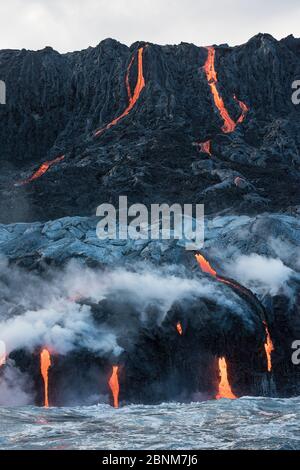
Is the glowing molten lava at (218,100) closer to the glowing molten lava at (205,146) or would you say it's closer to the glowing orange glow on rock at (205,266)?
the glowing molten lava at (205,146)

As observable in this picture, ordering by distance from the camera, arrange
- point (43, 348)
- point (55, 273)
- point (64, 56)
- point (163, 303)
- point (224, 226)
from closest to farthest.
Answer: point (43, 348), point (163, 303), point (55, 273), point (224, 226), point (64, 56)

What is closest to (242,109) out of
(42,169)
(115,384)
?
(42,169)

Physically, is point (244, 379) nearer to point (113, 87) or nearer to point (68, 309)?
point (68, 309)

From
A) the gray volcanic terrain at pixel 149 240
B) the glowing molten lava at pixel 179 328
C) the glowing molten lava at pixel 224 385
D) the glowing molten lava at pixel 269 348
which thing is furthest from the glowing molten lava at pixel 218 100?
the glowing molten lava at pixel 224 385

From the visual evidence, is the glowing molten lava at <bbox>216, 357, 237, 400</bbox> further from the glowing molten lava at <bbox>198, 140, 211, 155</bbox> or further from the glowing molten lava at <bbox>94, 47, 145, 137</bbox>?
the glowing molten lava at <bbox>94, 47, 145, 137</bbox>

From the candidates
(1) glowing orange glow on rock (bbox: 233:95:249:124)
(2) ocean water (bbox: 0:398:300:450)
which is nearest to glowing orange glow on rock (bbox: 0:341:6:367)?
(2) ocean water (bbox: 0:398:300:450)

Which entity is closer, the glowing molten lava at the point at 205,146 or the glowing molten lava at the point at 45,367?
the glowing molten lava at the point at 45,367

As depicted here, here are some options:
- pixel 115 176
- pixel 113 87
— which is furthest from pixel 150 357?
pixel 113 87
